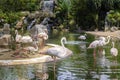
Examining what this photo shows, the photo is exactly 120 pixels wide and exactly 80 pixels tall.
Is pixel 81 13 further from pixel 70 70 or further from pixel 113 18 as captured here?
pixel 70 70

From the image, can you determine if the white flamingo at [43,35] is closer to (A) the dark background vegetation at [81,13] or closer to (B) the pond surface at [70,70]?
(B) the pond surface at [70,70]

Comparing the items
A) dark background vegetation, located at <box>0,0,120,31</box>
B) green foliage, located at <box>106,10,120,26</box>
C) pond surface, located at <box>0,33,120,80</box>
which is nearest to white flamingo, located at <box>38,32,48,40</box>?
pond surface, located at <box>0,33,120,80</box>

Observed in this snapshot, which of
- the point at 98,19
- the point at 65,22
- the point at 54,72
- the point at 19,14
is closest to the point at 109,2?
the point at 98,19

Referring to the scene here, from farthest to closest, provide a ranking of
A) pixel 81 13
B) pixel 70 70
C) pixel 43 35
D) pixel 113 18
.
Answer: pixel 81 13, pixel 113 18, pixel 43 35, pixel 70 70

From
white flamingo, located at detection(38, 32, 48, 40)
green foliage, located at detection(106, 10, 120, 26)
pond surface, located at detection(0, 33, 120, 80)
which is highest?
white flamingo, located at detection(38, 32, 48, 40)

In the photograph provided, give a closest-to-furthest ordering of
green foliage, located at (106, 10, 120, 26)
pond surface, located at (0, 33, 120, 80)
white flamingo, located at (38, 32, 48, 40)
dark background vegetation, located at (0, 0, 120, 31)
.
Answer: pond surface, located at (0, 33, 120, 80) < white flamingo, located at (38, 32, 48, 40) < green foliage, located at (106, 10, 120, 26) < dark background vegetation, located at (0, 0, 120, 31)

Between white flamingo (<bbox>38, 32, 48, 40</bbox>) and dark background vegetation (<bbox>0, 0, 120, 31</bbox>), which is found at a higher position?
white flamingo (<bbox>38, 32, 48, 40</bbox>)

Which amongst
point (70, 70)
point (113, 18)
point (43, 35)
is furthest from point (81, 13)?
point (70, 70)

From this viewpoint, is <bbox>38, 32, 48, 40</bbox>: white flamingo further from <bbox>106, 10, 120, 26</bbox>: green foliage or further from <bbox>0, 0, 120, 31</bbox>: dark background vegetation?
<bbox>106, 10, 120, 26</bbox>: green foliage

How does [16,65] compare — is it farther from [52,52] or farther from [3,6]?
[3,6]

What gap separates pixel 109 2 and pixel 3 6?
1975 centimetres

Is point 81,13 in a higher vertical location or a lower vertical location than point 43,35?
lower

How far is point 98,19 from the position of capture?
166ft

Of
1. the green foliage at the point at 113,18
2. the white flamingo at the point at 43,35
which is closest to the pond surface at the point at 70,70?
the white flamingo at the point at 43,35
